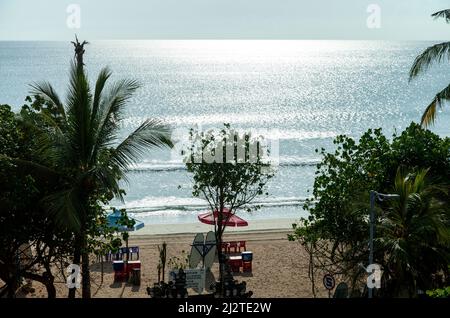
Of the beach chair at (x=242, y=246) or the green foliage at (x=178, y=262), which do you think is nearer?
the green foliage at (x=178, y=262)

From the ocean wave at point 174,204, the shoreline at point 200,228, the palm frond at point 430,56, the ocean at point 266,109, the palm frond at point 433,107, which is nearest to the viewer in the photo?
the palm frond at point 430,56

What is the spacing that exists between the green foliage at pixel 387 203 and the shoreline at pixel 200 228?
12.9m

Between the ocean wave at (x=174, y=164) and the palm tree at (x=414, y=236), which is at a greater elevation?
the ocean wave at (x=174, y=164)

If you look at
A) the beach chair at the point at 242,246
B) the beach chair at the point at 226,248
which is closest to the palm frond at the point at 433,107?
the beach chair at the point at 242,246

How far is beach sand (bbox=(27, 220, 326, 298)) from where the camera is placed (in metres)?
16.9

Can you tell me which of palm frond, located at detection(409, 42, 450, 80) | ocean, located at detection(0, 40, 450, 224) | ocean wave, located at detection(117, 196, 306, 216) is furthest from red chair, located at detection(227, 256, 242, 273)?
ocean wave, located at detection(117, 196, 306, 216)

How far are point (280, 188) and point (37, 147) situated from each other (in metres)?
32.7

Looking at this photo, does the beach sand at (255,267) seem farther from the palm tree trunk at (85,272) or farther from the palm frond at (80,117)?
the palm frond at (80,117)

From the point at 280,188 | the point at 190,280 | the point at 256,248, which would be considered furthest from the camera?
the point at 280,188

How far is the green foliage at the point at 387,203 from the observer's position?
36.9 ft

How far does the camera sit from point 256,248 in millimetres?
22391
